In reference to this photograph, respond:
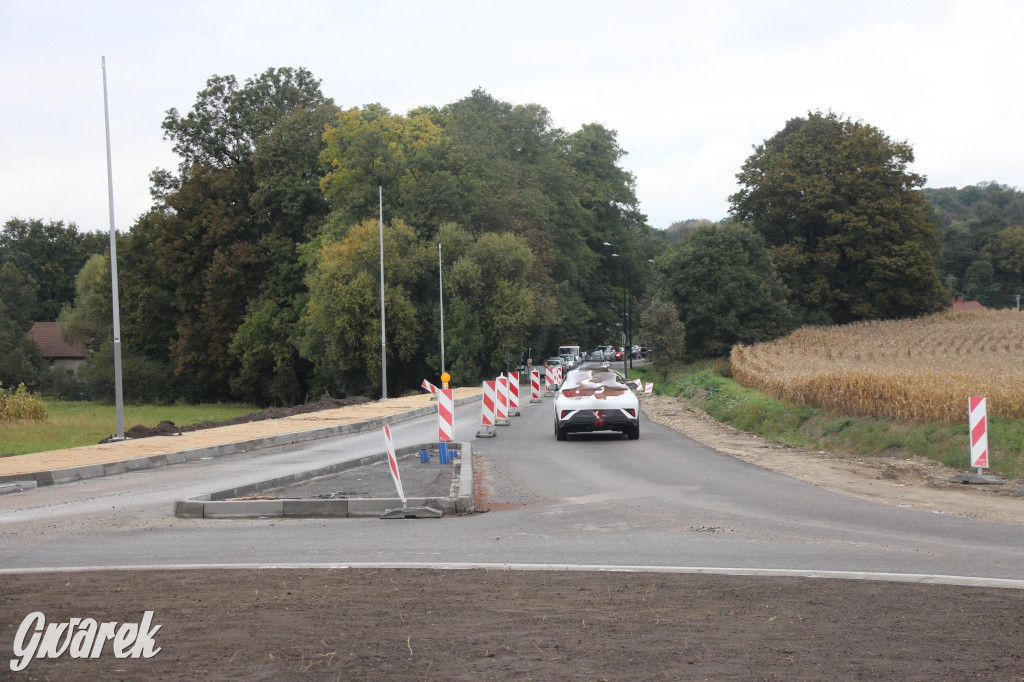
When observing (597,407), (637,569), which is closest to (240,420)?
(597,407)

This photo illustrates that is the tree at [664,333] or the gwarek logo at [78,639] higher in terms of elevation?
the tree at [664,333]

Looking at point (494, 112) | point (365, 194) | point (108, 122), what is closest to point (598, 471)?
point (108, 122)

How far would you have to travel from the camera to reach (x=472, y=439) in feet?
78.0

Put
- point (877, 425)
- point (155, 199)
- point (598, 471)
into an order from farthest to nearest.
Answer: point (155, 199) < point (877, 425) < point (598, 471)

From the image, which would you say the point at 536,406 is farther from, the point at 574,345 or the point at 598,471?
the point at 574,345

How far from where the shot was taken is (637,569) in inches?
313

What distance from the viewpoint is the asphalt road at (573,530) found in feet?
28.3

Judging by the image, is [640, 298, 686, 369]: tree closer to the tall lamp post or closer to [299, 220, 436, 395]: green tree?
the tall lamp post

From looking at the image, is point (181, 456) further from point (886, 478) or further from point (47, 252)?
point (47, 252)

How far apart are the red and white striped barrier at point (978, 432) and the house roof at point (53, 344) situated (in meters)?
95.2

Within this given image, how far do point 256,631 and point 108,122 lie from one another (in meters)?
22.2

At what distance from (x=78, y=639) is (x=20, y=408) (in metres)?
31.8

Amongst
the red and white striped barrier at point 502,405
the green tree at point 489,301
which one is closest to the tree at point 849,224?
the green tree at point 489,301

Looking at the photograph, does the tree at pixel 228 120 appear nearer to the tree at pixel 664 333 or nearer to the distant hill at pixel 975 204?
the tree at pixel 664 333
